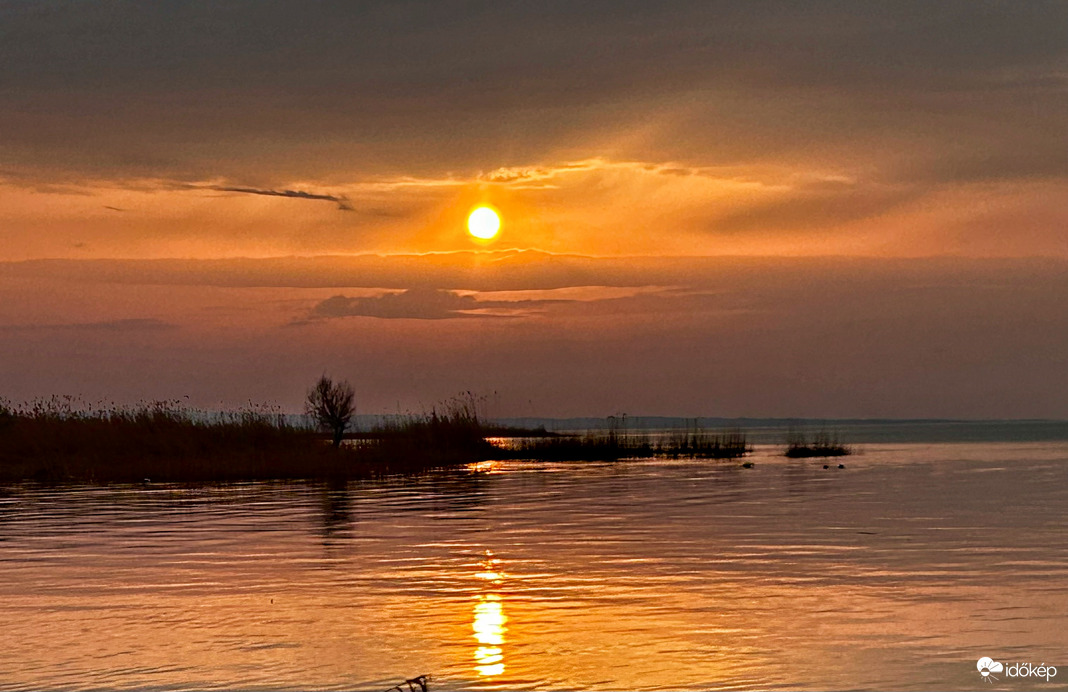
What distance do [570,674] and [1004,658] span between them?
4866 millimetres

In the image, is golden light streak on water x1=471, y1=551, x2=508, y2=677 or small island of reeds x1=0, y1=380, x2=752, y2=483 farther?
small island of reeds x1=0, y1=380, x2=752, y2=483

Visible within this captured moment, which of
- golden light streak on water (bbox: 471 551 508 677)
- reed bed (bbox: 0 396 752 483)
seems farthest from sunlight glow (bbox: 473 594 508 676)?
reed bed (bbox: 0 396 752 483)

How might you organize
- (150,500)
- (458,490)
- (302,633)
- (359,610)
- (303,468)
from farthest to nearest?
(303,468) < (458,490) < (150,500) < (359,610) < (302,633)

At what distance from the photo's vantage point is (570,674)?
41.0 feet

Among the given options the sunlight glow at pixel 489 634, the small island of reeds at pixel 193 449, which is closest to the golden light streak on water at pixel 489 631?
the sunlight glow at pixel 489 634

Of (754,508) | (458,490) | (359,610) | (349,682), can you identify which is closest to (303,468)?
(458,490)

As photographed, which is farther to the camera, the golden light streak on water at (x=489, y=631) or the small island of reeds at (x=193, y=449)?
the small island of reeds at (x=193, y=449)

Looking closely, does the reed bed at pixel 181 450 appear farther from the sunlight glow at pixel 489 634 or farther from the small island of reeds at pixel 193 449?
the sunlight glow at pixel 489 634

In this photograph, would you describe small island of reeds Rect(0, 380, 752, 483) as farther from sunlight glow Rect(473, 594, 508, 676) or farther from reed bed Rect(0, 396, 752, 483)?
sunlight glow Rect(473, 594, 508, 676)

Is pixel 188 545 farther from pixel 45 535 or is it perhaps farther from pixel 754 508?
pixel 754 508

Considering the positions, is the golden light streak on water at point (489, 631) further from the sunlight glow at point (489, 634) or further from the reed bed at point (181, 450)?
the reed bed at point (181, 450)

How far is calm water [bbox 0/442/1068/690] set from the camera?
1282 centimetres

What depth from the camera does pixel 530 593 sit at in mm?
17438

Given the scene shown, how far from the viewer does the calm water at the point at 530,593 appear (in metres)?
12.8
